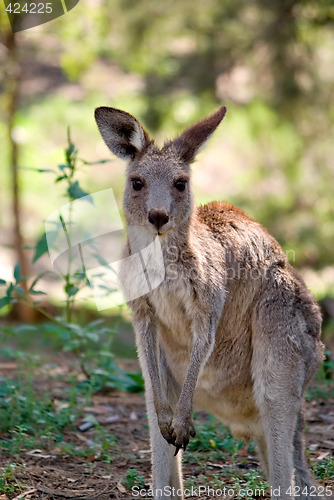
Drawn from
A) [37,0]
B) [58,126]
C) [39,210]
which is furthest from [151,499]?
[58,126]

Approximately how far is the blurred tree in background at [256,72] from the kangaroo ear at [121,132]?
3.33 meters

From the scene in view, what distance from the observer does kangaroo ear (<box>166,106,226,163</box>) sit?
127 inches

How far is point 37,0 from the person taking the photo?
5.35 m

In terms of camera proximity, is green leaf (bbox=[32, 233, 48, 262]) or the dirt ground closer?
the dirt ground

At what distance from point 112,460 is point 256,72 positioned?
4460mm

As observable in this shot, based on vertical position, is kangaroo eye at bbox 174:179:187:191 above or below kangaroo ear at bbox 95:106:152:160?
below

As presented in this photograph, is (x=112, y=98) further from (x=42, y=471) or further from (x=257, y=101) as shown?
(x=42, y=471)

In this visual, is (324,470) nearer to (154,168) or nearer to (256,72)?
(154,168)

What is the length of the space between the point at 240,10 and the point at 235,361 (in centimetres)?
405

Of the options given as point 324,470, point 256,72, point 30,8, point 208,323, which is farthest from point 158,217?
point 256,72

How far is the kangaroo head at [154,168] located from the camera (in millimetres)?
2998
